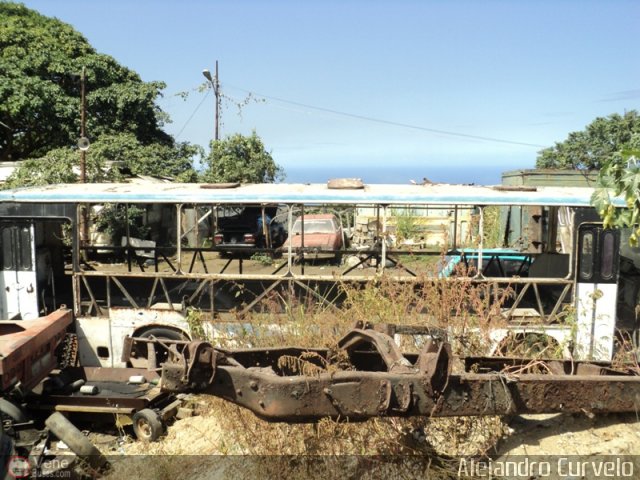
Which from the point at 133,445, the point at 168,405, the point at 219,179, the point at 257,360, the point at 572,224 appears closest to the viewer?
the point at 257,360

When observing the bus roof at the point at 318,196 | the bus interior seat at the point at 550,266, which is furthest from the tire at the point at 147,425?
the bus interior seat at the point at 550,266

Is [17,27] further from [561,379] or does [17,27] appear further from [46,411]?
[561,379]

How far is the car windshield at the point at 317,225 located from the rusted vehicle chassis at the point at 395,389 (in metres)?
12.8

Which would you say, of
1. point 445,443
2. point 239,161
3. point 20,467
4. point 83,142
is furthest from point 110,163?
A: point 445,443

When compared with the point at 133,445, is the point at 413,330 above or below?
above

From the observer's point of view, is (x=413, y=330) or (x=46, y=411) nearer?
(x=413, y=330)

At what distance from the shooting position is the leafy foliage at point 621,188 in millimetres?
3432

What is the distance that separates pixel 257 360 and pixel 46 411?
3.75 meters

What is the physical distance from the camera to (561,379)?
3947 millimetres

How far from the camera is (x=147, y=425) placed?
6.45m

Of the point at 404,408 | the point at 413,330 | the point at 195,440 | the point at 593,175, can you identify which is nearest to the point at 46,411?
the point at 195,440

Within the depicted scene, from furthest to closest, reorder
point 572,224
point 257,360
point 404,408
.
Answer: point 572,224 → point 257,360 → point 404,408

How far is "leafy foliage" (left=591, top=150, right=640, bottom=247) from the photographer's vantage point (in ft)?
11.3

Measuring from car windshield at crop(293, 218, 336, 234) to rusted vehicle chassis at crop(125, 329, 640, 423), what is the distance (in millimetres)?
12785
